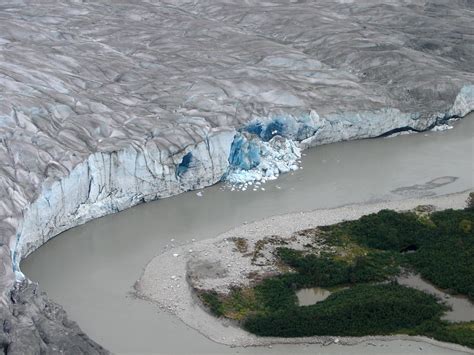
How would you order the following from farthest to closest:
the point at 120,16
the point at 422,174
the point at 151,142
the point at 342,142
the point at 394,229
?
the point at 120,16, the point at 342,142, the point at 422,174, the point at 151,142, the point at 394,229

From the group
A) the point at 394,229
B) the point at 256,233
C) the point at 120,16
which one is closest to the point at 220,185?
the point at 256,233

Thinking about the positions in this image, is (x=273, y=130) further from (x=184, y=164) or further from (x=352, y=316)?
(x=352, y=316)

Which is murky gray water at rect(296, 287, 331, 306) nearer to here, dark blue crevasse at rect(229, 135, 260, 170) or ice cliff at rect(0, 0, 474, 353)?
ice cliff at rect(0, 0, 474, 353)

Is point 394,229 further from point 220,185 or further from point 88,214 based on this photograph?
point 88,214

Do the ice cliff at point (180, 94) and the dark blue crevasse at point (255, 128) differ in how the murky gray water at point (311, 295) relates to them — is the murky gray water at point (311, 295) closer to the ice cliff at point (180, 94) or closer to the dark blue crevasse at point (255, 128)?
the ice cliff at point (180, 94)

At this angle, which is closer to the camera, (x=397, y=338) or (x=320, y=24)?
(x=397, y=338)

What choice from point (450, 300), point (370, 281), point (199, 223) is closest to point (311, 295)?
point (370, 281)
